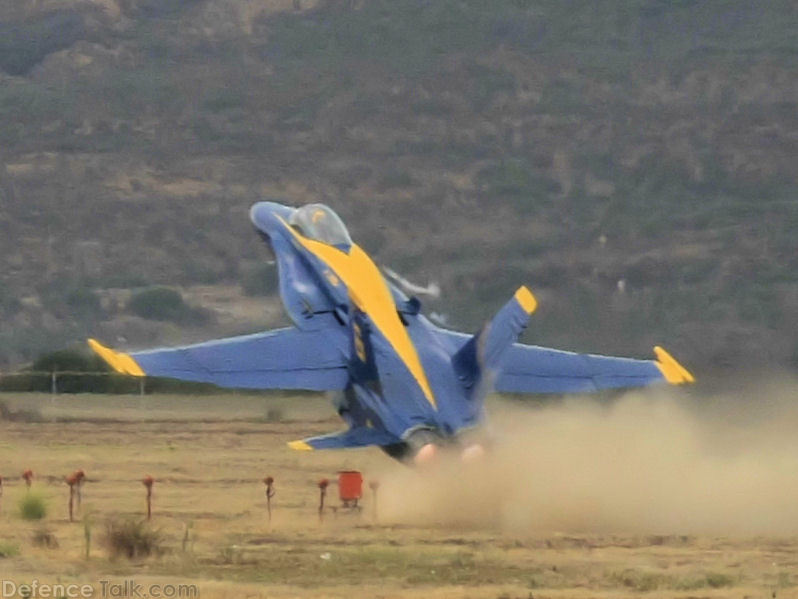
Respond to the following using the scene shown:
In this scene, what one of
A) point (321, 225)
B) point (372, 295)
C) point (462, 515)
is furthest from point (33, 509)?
point (321, 225)

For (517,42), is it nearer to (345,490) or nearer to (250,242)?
(250,242)

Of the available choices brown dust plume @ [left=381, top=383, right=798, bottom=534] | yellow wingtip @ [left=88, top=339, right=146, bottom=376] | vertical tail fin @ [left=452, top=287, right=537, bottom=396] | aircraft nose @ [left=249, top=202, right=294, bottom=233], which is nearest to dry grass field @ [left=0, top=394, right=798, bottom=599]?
brown dust plume @ [left=381, top=383, right=798, bottom=534]

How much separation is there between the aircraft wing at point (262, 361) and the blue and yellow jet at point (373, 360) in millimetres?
16

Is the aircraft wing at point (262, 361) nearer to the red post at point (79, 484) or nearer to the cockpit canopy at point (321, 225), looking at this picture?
the red post at point (79, 484)

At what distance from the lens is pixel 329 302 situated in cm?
3466

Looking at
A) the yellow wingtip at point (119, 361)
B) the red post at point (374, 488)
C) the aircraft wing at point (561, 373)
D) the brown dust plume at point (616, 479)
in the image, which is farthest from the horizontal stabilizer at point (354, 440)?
the aircraft wing at point (561, 373)

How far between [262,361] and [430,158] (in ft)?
175

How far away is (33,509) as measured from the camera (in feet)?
94.8

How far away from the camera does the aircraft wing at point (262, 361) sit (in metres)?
32.8

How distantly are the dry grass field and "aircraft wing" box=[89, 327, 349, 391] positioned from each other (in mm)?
1781

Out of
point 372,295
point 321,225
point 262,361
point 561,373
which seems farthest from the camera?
point 321,225

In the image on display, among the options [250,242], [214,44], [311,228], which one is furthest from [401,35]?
[311,228]

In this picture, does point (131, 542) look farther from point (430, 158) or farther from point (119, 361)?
point (430, 158)

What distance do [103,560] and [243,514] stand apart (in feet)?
21.5
